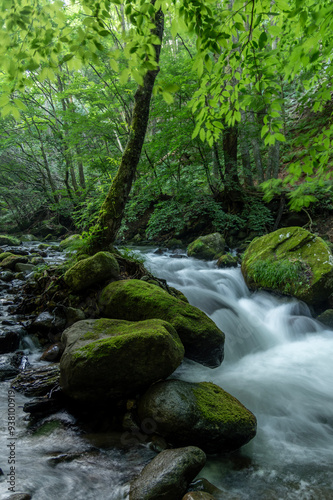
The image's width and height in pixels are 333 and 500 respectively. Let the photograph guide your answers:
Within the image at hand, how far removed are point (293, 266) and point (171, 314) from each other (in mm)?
3787

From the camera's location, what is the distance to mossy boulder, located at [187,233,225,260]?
9344 mm

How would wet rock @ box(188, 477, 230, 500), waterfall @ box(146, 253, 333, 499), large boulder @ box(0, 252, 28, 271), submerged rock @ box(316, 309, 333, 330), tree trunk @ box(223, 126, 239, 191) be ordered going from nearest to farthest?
wet rock @ box(188, 477, 230, 500)
waterfall @ box(146, 253, 333, 499)
submerged rock @ box(316, 309, 333, 330)
large boulder @ box(0, 252, 28, 271)
tree trunk @ box(223, 126, 239, 191)

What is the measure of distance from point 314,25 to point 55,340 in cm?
431

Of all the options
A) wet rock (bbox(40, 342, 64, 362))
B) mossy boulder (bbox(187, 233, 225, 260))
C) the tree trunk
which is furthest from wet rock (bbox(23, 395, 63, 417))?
the tree trunk

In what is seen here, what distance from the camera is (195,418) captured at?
2449 millimetres

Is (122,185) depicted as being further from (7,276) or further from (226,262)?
(226,262)

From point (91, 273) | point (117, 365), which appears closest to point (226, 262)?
point (91, 273)

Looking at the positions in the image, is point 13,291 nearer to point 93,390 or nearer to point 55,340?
point 55,340

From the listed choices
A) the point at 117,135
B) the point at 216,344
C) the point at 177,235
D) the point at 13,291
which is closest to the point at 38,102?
the point at 117,135

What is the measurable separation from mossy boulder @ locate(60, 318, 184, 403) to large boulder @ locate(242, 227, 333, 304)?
14.0 feet

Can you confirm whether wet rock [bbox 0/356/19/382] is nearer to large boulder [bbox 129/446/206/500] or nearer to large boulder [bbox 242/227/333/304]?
large boulder [bbox 129/446/206/500]

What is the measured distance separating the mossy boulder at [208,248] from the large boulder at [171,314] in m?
5.46

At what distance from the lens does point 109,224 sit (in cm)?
518

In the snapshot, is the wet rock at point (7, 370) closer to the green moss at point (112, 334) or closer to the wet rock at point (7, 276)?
the green moss at point (112, 334)
